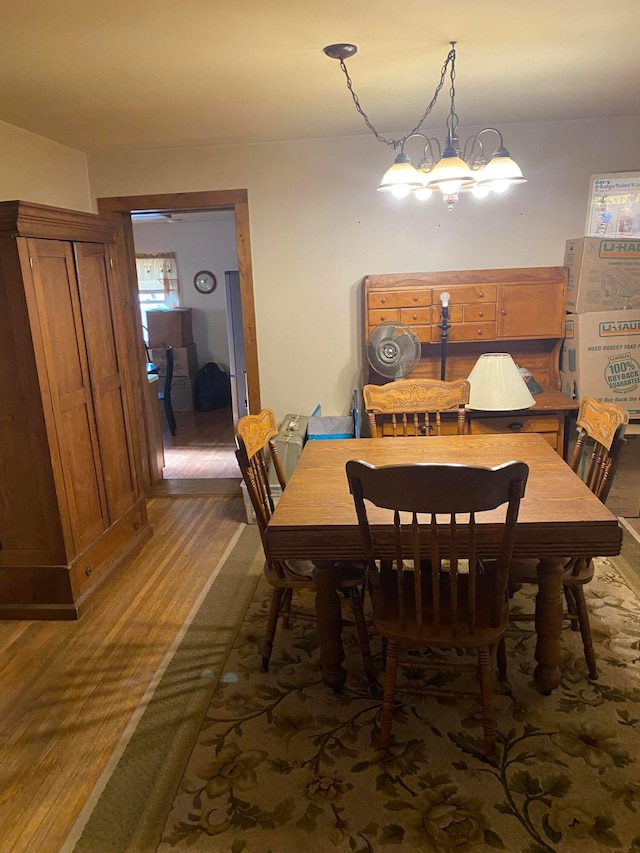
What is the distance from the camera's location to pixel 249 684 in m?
2.28

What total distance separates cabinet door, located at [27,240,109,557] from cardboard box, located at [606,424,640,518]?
9.86 ft

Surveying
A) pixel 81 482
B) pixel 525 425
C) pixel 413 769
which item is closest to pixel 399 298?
pixel 525 425

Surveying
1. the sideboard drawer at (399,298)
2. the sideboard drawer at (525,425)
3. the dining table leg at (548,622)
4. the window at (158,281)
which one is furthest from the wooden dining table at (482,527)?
the window at (158,281)

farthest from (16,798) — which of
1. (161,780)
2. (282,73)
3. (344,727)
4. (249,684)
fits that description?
(282,73)

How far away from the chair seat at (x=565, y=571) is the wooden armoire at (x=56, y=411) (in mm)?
1939

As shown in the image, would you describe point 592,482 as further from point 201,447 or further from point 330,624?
point 201,447

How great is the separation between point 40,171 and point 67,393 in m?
1.51

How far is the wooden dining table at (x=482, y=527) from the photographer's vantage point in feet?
5.93

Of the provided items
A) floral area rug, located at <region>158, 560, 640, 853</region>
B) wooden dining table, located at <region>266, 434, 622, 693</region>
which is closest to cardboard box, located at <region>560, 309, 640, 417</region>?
wooden dining table, located at <region>266, 434, 622, 693</region>

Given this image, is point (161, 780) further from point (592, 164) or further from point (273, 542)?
point (592, 164)

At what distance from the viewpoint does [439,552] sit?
5.95 feet

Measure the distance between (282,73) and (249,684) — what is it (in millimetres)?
2442

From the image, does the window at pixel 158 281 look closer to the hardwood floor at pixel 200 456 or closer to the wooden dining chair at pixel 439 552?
the hardwood floor at pixel 200 456

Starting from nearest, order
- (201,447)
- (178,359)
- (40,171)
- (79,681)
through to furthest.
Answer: (79,681)
(40,171)
(201,447)
(178,359)
